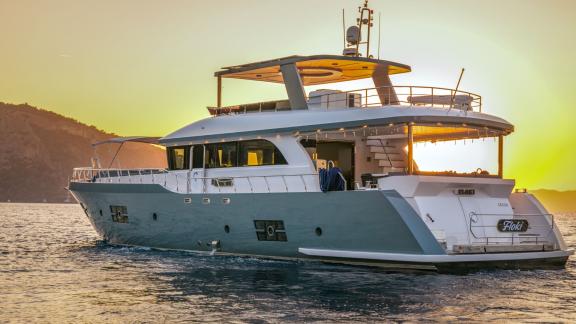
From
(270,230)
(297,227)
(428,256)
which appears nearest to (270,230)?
(270,230)

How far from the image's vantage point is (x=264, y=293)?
17.4 meters

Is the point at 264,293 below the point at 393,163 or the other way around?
below

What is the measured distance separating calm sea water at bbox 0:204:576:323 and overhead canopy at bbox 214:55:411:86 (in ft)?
20.8

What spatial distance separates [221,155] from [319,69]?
4.41 metres

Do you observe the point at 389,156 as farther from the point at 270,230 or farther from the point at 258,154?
the point at 270,230

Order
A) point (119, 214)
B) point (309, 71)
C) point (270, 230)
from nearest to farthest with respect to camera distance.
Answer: point (270, 230)
point (309, 71)
point (119, 214)

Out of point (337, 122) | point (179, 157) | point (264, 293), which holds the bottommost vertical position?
point (264, 293)

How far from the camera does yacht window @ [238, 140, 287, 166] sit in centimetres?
2302

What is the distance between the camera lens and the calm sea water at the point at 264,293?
15.0 meters

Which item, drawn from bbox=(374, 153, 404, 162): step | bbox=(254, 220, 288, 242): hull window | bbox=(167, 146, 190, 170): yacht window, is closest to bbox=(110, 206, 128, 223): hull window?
bbox=(167, 146, 190, 170): yacht window

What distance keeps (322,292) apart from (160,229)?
994cm

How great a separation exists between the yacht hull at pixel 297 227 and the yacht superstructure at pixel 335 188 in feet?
0.13

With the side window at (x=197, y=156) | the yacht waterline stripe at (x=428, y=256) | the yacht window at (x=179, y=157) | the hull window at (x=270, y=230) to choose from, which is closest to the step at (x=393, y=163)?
the hull window at (x=270, y=230)

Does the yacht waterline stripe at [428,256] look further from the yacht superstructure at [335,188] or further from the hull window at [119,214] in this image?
the hull window at [119,214]
